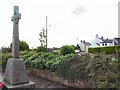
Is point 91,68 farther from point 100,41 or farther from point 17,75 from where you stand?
point 100,41

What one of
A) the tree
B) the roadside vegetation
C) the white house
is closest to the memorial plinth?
the roadside vegetation

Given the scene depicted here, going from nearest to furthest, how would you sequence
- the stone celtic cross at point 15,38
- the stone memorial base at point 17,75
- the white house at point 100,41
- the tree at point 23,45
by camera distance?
the stone memorial base at point 17,75 → the stone celtic cross at point 15,38 → the tree at point 23,45 → the white house at point 100,41

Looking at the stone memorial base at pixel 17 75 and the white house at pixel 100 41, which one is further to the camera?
the white house at pixel 100 41

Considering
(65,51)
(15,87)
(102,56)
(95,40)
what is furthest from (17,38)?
(95,40)

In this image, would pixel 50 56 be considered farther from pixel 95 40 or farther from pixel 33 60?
pixel 95 40

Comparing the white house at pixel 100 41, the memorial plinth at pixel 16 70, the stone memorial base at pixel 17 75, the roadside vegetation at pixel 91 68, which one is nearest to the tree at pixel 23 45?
the roadside vegetation at pixel 91 68

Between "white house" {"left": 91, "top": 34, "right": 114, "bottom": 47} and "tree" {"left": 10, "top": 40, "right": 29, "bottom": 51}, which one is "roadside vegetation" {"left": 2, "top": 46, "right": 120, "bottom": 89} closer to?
Result: "tree" {"left": 10, "top": 40, "right": 29, "bottom": 51}

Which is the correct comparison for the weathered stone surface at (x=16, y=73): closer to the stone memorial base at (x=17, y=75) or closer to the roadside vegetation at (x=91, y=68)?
the stone memorial base at (x=17, y=75)

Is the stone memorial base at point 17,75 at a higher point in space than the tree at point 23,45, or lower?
lower

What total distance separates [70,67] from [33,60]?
12.4ft

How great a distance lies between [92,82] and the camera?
22.6 ft

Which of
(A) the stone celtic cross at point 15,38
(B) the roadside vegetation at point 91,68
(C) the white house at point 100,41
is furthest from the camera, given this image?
(C) the white house at point 100,41

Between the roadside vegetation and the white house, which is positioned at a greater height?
the white house

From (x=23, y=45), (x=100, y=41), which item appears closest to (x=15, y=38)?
(x=23, y=45)
